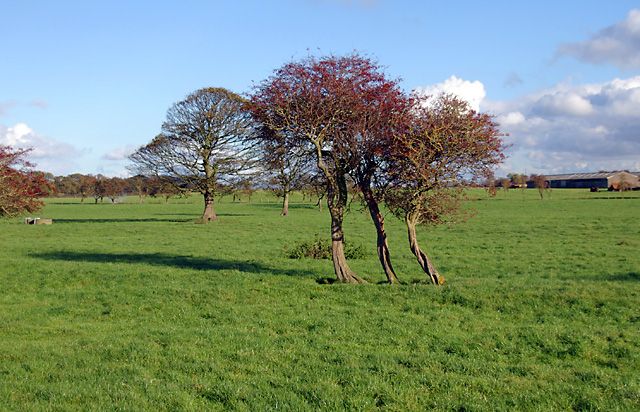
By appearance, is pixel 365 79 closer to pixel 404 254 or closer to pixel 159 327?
pixel 159 327

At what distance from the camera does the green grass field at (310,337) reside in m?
8.47

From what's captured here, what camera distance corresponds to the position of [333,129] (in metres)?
17.7

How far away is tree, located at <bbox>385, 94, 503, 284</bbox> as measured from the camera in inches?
634

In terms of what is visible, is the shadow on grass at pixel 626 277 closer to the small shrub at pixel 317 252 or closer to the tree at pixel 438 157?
the tree at pixel 438 157

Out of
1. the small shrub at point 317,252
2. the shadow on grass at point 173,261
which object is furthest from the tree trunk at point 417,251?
the small shrub at point 317,252

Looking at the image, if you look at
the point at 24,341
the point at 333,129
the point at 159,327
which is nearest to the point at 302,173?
the point at 333,129

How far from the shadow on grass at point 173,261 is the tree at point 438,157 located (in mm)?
5582

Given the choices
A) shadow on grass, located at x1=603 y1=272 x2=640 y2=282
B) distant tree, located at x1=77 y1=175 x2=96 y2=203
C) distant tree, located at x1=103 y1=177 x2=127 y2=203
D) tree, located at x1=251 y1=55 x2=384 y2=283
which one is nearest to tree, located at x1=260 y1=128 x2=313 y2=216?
tree, located at x1=251 y1=55 x2=384 y2=283

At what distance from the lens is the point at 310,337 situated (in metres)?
12.0

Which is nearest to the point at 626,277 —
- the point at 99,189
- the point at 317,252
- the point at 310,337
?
the point at 317,252

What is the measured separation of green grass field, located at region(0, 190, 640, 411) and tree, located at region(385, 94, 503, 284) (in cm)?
96

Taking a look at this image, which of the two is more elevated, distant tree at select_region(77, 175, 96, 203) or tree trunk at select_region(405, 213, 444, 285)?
distant tree at select_region(77, 175, 96, 203)

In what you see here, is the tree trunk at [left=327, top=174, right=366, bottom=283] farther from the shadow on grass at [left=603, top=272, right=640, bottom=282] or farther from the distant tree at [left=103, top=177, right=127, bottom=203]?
the distant tree at [left=103, top=177, right=127, bottom=203]

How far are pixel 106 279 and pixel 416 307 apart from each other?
35.5 ft
